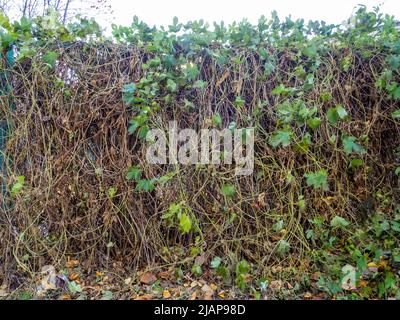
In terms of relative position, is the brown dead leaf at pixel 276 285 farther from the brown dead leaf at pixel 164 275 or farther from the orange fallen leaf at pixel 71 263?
the orange fallen leaf at pixel 71 263

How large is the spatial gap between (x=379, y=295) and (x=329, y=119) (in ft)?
4.65

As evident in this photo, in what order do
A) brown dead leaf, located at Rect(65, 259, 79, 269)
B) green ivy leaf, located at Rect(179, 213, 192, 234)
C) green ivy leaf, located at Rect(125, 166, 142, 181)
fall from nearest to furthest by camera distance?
green ivy leaf, located at Rect(179, 213, 192, 234), green ivy leaf, located at Rect(125, 166, 142, 181), brown dead leaf, located at Rect(65, 259, 79, 269)

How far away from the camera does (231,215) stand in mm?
2262

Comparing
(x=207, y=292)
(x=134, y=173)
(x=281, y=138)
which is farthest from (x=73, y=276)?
(x=281, y=138)

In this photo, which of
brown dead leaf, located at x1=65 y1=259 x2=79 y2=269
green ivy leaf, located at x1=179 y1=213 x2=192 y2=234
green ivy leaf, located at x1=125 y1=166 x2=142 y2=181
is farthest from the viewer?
brown dead leaf, located at x1=65 y1=259 x2=79 y2=269

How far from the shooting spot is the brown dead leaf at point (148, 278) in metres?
2.24

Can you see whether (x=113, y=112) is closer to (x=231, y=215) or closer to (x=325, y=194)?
(x=231, y=215)

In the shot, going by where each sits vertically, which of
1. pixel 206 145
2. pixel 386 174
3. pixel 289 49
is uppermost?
pixel 289 49

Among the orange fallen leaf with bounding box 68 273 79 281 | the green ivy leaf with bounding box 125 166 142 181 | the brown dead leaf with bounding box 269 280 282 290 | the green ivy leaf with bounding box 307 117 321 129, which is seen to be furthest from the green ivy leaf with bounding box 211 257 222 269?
the green ivy leaf with bounding box 307 117 321 129

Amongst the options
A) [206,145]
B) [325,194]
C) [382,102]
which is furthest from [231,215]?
[382,102]

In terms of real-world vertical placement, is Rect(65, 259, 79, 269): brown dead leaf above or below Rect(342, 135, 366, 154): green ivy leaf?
below

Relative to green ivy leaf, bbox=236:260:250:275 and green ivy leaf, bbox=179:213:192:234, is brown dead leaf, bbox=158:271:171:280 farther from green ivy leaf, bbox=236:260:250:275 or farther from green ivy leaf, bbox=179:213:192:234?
green ivy leaf, bbox=236:260:250:275

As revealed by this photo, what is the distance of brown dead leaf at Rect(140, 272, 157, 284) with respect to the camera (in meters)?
2.24
